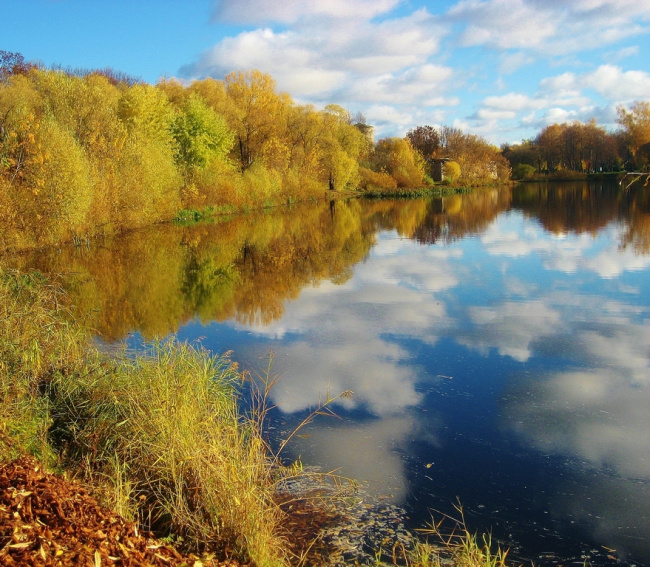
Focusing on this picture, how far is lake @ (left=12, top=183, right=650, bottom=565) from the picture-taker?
529 centimetres

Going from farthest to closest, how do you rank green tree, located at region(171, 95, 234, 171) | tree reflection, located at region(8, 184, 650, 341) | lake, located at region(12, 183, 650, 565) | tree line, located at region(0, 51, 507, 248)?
green tree, located at region(171, 95, 234, 171)
tree line, located at region(0, 51, 507, 248)
tree reflection, located at region(8, 184, 650, 341)
lake, located at region(12, 183, 650, 565)

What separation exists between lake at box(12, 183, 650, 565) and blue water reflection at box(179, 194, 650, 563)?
0.02 metres

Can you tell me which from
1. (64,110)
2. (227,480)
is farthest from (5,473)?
(64,110)

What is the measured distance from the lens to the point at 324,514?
4984mm

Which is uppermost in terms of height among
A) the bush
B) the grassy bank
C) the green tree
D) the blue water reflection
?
the green tree

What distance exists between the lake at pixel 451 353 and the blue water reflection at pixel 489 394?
0.02 meters

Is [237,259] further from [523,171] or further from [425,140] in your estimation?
[523,171]

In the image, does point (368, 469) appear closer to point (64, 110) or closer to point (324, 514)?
point (324, 514)

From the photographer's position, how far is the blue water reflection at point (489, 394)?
5.14 metres

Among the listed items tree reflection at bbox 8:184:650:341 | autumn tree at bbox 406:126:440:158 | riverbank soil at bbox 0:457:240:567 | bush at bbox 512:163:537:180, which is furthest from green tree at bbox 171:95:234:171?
bush at bbox 512:163:537:180

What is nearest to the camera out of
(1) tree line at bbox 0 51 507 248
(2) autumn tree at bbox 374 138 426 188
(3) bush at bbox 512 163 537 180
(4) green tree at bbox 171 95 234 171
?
(1) tree line at bbox 0 51 507 248

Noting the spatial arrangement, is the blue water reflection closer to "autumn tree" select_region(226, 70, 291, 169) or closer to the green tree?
the green tree

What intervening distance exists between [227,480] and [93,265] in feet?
48.4

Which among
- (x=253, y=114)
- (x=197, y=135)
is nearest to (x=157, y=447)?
(x=197, y=135)
